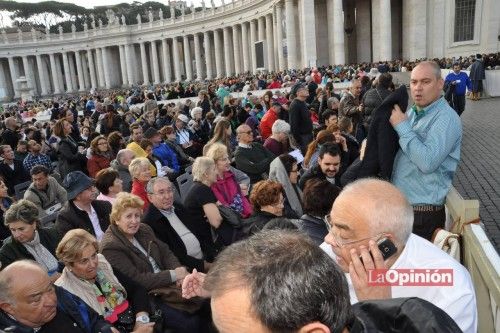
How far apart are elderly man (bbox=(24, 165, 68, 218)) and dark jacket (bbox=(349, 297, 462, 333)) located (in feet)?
18.5

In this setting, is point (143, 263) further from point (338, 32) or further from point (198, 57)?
point (198, 57)

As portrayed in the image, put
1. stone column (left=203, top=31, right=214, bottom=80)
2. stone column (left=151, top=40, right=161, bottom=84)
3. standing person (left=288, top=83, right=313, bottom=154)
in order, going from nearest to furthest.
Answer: standing person (left=288, top=83, right=313, bottom=154)
stone column (left=203, top=31, right=214, bottom=80)
stone column (left=151, top=40, right=161, bottom=84)

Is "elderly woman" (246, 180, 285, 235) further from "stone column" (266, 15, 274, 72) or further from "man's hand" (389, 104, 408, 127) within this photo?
"stone column" (266, 15, 274, 72)

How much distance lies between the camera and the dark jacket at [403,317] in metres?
1.25

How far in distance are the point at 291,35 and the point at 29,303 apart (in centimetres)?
3662

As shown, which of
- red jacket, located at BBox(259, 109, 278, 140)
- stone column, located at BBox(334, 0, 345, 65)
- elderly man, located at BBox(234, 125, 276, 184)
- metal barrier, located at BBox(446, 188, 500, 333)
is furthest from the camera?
stone column, located at BBox(334, 0, 345, 65)

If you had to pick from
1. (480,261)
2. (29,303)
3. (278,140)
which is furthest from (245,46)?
(480,261)

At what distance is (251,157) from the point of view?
6578 mm

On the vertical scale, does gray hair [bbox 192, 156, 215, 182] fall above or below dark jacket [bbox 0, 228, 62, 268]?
above

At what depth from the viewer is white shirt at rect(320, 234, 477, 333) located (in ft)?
6.10

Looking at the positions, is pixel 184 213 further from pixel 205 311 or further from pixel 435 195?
pixel 435 195

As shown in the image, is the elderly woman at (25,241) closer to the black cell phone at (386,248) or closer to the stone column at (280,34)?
the black cell phone at (386,248)

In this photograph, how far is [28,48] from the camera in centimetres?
6775

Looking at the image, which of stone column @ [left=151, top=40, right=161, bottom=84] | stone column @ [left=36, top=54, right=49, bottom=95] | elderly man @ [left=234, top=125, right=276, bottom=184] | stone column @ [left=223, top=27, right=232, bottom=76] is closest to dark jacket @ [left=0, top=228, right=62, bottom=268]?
elderly man @ [left=234, top=125, right=276, bottom=184]
